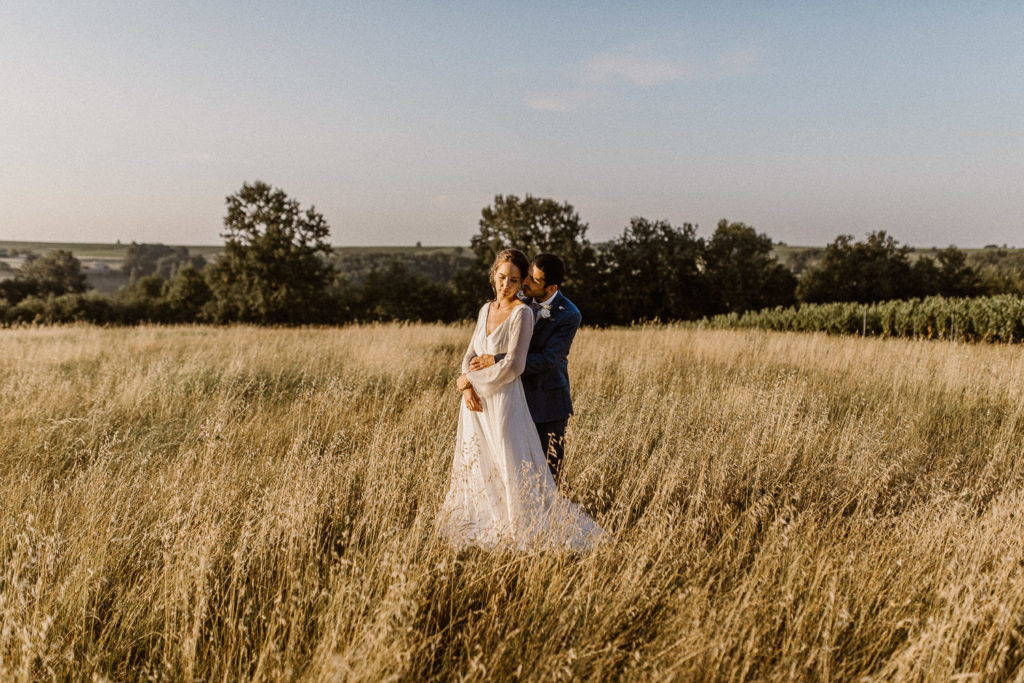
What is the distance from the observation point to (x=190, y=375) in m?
8.05

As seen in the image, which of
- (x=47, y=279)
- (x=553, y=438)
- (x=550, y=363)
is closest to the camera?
(x=550, y=363)

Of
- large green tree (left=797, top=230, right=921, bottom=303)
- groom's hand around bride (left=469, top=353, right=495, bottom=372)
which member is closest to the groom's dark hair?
groom's hand around bride (left=469, top=353, right=495, bottom=372)

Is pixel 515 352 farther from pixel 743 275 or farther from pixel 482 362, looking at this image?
pixel 743 275

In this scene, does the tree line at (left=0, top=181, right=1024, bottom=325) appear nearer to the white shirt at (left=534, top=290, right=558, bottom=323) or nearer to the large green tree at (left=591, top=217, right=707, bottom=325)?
the large green tree at (left=591, top=217, right=707, bottom=325)

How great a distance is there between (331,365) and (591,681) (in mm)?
8177

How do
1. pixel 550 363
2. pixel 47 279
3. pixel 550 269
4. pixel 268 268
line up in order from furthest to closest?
pixel 47 279 → pixel 268 268 → pixel 550 269 → pixel 550 363

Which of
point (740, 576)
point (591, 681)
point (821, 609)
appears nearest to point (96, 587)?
point (591, 681)

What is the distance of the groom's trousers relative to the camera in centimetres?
375

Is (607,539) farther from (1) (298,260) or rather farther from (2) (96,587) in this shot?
(1) (298,260)

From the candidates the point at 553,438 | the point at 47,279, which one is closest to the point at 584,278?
the point at 553,438

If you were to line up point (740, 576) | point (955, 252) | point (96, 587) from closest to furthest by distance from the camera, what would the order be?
point (96, 587) < point (740, 576) < point (955, 252)

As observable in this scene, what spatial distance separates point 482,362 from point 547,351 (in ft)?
1.37

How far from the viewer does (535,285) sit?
11.8ft

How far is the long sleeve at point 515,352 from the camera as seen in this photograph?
3.32 metres
